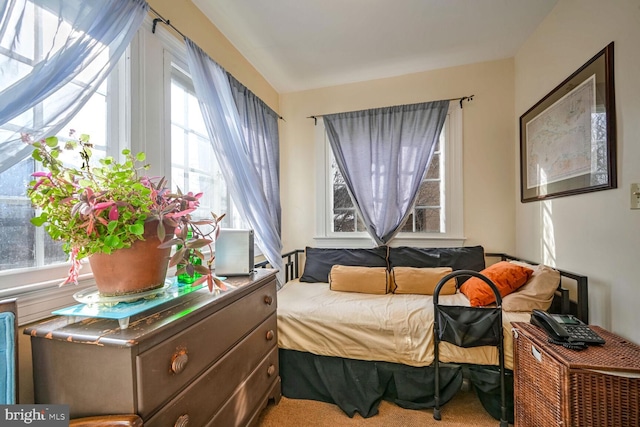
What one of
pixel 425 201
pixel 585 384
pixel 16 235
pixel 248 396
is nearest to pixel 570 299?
pixel 585 384

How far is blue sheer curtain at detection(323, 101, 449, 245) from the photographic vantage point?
2.50 m

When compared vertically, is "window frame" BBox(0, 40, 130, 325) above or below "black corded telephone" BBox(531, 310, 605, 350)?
above

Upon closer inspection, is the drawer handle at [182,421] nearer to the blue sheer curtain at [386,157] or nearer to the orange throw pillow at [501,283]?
the orange throw pillow at [501,283]

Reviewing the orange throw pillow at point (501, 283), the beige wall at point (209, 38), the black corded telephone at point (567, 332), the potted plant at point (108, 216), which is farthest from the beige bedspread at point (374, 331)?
the beige wall at point (209, 38)

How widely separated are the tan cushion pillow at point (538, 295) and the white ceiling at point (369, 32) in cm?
179

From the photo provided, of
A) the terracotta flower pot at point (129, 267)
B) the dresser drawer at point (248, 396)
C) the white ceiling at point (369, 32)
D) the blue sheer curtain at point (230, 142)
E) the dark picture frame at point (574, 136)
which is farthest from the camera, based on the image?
the white ceiling at point (369, 32)

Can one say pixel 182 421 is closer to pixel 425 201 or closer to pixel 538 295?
pixel 538 295

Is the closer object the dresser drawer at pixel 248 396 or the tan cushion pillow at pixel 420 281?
the dresser drawer at pixel 248 396

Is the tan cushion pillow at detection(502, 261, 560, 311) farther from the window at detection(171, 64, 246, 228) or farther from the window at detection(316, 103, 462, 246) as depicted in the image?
the window at detection(171, 64, 246, 228)

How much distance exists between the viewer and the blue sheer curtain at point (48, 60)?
2.56 feet

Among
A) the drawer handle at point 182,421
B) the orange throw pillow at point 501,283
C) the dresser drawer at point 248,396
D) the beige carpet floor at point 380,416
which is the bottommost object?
the beige carpet floor at point 380,416

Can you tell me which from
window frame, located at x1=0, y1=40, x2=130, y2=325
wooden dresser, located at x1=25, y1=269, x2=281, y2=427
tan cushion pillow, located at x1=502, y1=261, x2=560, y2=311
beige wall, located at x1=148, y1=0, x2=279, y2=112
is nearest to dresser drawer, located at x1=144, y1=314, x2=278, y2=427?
wooden dresser, located at x1=25, y1=269, x2=281, y2=427

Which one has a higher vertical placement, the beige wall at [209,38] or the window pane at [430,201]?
the beige wall at [209,38]

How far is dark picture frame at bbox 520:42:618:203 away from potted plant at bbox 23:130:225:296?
2.01m
